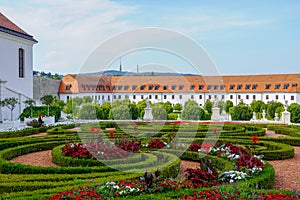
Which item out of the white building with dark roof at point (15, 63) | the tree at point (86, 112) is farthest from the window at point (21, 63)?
the tree at point (86, 112)

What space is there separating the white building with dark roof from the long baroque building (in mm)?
19277

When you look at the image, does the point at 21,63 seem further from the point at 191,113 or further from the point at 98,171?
the point at 98,171

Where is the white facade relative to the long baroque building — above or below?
below

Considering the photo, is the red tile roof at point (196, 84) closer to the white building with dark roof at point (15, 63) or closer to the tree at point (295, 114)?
the tree at point (295, 114)

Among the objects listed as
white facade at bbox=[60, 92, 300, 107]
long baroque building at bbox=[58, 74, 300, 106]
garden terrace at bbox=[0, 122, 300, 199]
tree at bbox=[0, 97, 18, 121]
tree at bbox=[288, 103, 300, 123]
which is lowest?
garden terrace at bbox=[0, 122, 300, 199]

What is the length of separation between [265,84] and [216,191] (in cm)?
4887

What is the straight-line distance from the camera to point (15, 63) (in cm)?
2414

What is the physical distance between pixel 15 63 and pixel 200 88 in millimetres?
33632

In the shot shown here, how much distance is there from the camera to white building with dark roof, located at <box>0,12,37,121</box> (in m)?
22.6

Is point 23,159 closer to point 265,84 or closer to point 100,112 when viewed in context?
point 100,112

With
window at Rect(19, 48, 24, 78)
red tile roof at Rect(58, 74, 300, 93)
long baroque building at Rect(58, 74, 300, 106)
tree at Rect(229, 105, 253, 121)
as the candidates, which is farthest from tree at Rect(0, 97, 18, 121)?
long baroque building at Rect(58, 74, 300, 106)

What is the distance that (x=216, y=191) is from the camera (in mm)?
5586

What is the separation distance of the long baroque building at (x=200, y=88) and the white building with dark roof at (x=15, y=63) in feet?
63.2

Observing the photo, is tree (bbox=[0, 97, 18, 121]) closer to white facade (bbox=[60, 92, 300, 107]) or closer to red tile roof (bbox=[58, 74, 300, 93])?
red tile roof (bbox=[58, 74, 300, 93])
